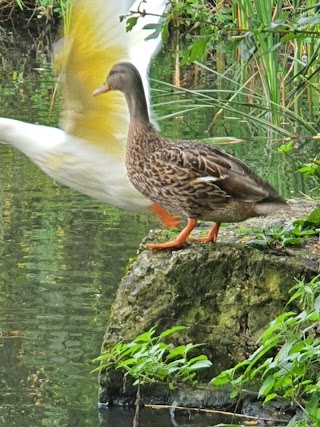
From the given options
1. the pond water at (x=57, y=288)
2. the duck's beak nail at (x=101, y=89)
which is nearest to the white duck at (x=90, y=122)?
the duck's beak nail at (x=101, y=89)

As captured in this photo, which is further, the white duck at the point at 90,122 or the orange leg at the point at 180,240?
the white duck at the point at 90,122

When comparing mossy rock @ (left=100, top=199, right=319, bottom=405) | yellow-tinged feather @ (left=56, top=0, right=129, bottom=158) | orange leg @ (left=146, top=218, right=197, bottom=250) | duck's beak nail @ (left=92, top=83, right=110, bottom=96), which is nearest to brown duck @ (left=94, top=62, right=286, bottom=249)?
orange leg @ (left=146, top=218, right=197, bottom=250)

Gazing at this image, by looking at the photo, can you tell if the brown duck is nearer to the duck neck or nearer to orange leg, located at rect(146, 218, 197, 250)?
orange leg, located at rect(146, 218, 197, 250)

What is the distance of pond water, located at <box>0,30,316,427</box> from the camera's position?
182 inches

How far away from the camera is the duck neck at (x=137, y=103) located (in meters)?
4.85

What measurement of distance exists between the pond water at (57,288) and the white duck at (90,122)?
62 cm

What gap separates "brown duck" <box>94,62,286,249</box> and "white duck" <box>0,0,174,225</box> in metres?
0.74

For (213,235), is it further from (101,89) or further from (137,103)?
(101,89)

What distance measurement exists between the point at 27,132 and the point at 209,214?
1.51 m

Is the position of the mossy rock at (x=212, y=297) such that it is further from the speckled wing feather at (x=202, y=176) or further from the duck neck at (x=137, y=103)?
the duck neck at (x=137, y=103)

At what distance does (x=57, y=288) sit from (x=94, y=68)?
1.22m

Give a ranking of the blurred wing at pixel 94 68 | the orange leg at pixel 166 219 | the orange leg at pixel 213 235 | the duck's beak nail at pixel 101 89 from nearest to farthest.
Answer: the orange leg at pixel 213 235 → the duck's beak nail at pixel 101 89 → the orange leg at pixel 166 219 → the blurred wing at pixel 94 68

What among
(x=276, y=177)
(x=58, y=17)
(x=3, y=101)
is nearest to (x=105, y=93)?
(x=276, y=177)

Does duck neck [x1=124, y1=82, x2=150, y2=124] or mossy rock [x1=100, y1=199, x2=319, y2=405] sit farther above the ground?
duck neck [x1=124, y1=82, x2=150, y2=124]
